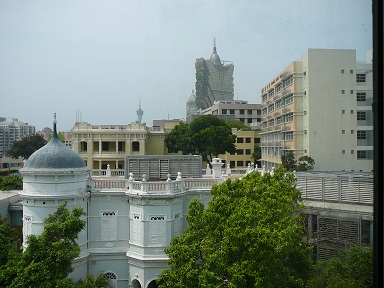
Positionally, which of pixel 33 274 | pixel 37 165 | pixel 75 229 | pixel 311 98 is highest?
pixel 311 98

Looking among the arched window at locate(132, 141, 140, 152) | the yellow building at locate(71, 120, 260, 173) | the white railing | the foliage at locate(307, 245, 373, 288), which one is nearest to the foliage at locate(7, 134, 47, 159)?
the yellow building at locate(71, 120, 260, 173)

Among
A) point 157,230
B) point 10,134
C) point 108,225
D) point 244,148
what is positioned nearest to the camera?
point 157,230

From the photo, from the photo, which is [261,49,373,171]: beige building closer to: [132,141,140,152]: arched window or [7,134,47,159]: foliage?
[132,141,140,152]: arched window

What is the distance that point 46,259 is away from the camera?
210 inches

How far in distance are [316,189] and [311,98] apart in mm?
6593

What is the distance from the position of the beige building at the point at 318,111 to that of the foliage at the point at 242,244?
2846 mm

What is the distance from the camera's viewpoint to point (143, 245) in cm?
827

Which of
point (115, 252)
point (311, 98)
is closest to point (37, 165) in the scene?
point (115, 252)

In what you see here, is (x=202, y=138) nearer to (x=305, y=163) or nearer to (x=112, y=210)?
(x=305, y=163)

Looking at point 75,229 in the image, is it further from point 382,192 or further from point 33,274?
point 382,192

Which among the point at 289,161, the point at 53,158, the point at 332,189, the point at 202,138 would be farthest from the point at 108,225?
the point at 202,138

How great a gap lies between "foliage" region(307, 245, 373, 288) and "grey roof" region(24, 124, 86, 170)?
5.31 metres

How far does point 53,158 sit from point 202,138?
45.7ft

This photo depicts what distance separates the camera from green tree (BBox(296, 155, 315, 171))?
1416 centimetres
